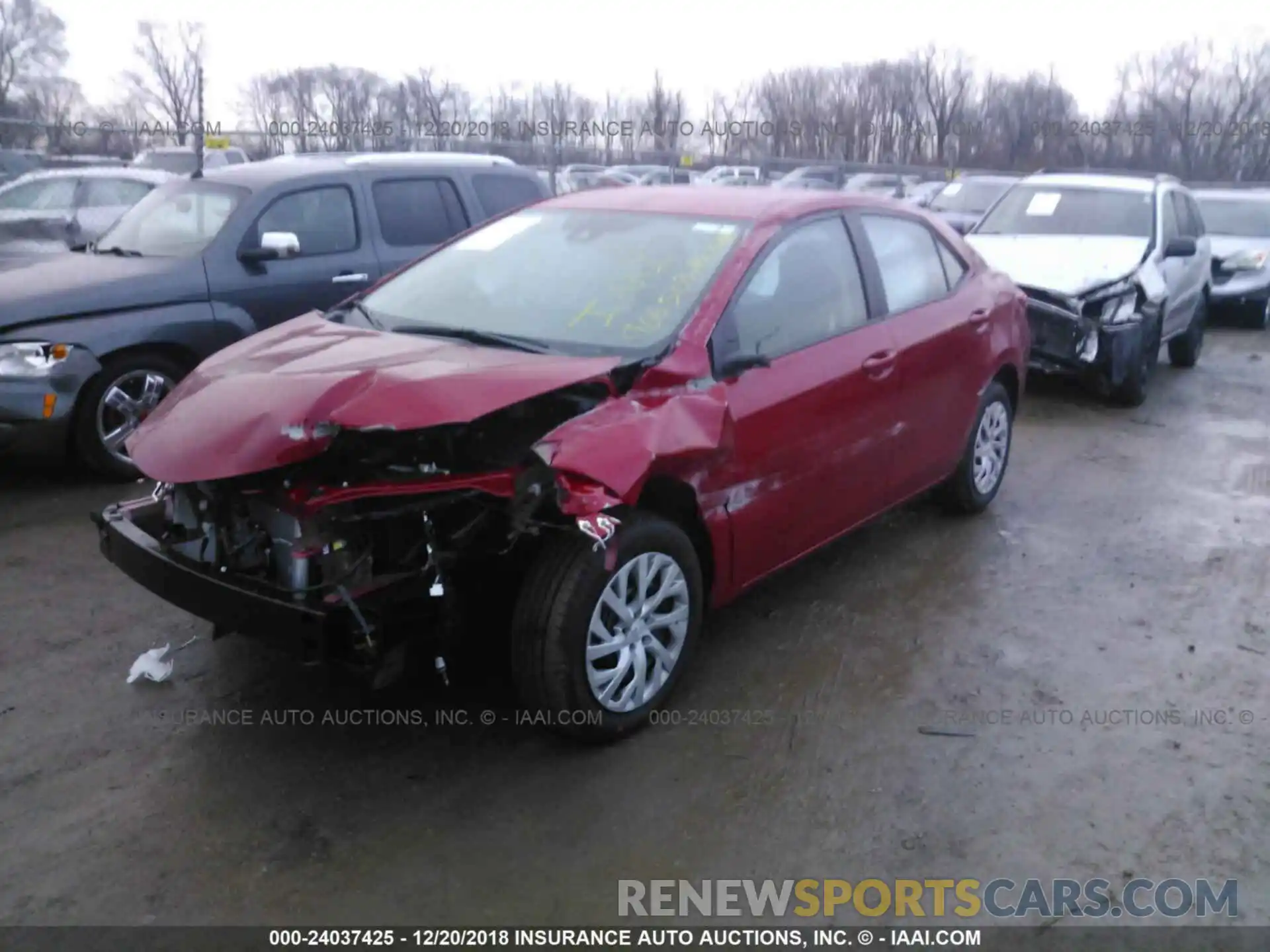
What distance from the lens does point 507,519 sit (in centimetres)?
339

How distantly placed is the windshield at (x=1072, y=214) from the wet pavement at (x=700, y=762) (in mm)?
4933

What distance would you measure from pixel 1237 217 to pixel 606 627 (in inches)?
530

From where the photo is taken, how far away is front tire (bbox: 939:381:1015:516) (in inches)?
Answer: 218

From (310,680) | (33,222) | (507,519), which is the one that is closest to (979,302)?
(507,519)

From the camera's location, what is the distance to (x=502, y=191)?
7617mm

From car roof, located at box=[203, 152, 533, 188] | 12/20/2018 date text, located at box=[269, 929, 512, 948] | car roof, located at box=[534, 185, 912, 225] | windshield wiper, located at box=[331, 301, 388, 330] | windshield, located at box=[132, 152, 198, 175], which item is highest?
windshield, located at box=[132, 152, 198, 175]

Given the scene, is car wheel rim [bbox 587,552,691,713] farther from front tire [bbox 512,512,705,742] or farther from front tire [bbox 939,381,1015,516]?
front tire [bbox 939,381,1015,516]

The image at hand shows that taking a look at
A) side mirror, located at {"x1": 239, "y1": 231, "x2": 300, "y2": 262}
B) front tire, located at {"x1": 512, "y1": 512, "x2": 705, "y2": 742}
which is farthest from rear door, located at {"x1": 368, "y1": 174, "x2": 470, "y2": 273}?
front tire, located at {"x1": 512, "y1": 512, "x2": 705, "y2": 742}

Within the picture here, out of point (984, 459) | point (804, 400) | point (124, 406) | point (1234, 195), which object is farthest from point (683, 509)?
point (1234, 195)

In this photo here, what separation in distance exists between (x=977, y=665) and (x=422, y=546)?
223 centimetres

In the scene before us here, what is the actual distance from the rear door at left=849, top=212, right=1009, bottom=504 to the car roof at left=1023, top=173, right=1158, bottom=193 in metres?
5.08

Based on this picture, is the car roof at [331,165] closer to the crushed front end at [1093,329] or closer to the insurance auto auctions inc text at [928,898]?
the crushed front end at [1093,329]

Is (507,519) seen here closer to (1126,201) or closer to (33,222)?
(1126,201)

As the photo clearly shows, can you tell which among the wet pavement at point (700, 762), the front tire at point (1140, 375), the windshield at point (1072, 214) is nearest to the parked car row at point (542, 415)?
the wet pavement at point (700, 762)
